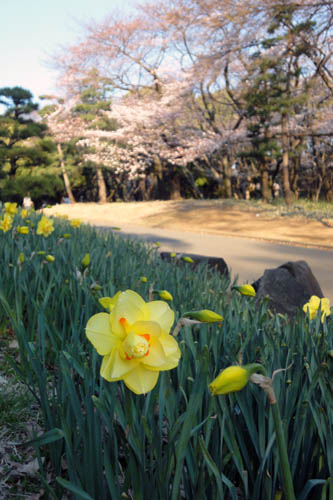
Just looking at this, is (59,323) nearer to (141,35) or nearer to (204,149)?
(204,149)

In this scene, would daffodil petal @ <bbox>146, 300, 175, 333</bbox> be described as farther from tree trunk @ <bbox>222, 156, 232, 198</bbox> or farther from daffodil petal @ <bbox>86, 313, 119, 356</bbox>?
tree trunk @ <bbox>222, 156, 232, 198</bbox>

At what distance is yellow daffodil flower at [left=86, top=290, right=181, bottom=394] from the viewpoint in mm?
714

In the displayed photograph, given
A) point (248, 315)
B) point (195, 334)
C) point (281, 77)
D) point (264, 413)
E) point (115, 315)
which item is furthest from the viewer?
point (281, 77)

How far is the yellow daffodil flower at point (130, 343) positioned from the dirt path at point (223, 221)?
6.69 meters

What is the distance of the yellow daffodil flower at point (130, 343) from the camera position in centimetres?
71

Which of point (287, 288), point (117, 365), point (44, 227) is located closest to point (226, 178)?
point (287, 288)

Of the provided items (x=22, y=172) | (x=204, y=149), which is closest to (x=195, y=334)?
(x=204, y=149)

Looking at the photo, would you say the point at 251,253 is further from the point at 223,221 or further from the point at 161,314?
the point at 161,314

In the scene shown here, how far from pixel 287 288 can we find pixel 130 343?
3211 millimetres

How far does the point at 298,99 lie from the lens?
14.3 meters

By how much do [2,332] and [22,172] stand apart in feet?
68.7

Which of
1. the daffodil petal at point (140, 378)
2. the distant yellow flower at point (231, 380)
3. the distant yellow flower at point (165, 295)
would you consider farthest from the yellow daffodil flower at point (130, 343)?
the distant yellow flower at point (165, 295)

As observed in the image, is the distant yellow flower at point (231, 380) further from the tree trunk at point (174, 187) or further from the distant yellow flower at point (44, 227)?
the tree trunk at point (174, 187)

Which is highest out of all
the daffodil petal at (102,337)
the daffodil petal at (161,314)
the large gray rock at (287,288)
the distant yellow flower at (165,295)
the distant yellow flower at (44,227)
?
the distant yellow flower at (44,227)
